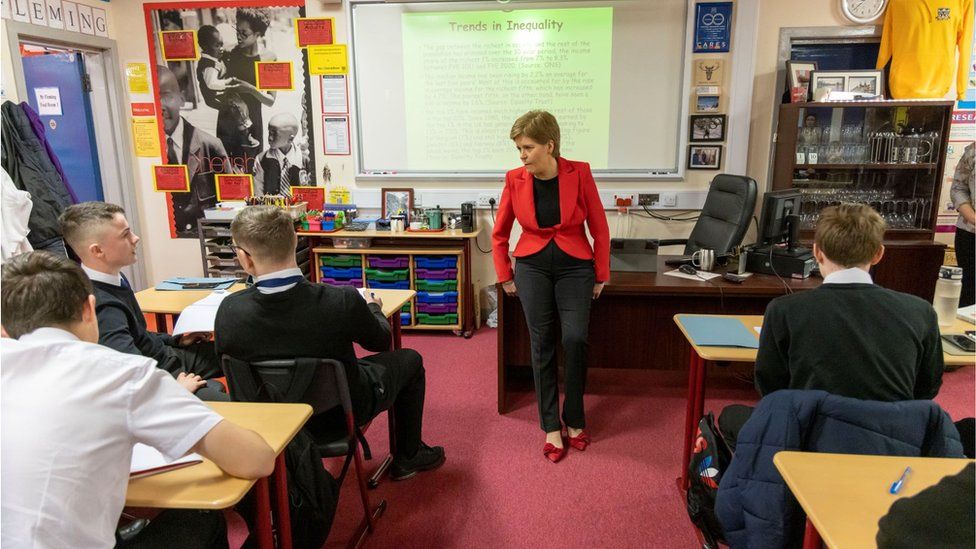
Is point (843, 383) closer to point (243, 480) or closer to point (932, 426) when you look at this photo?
point (932, 426)

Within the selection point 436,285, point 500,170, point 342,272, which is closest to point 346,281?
point 342,272

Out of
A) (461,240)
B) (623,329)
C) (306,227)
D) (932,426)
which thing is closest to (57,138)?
(306,227)

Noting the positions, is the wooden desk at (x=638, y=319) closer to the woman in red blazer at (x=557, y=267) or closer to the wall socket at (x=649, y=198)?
the woman in red blazer at (x=557, y=267)

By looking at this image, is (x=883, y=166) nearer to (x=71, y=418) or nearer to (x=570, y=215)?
(x=570, y=215)

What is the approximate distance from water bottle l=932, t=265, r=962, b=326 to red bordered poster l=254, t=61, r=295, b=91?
4.04m

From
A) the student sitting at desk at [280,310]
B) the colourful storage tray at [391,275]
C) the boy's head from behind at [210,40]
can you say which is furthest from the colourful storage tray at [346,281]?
the student sitting at desk at [280,310]

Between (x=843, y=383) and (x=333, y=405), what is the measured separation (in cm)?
140

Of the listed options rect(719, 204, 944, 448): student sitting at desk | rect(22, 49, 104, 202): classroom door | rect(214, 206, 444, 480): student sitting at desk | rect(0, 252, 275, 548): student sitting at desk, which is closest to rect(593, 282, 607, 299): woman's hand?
rect(719, 204, 944, 448): student sitting at desk

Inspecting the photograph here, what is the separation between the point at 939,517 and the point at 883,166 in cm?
377

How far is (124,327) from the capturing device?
1.85 metres

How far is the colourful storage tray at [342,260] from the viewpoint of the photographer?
4121 millimetres

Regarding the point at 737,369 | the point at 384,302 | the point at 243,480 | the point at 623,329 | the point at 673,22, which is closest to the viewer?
the point at 243,480

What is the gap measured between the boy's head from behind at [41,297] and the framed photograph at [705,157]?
3.83 meters

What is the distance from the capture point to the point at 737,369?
3.35 m
